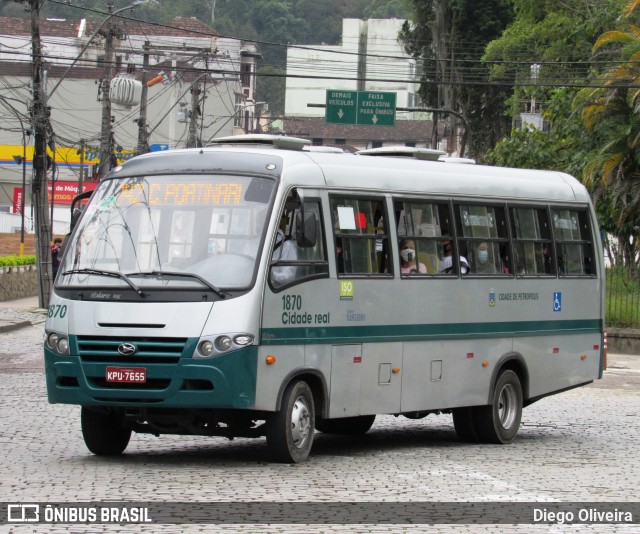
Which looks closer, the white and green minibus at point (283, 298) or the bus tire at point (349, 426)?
the white and green minibus at point (283, 298)

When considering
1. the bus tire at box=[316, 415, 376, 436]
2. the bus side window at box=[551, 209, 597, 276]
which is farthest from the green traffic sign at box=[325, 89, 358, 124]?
the bus tire at box=[316, 415, 376, 436]

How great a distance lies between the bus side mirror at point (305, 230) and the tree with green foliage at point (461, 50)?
4502cm

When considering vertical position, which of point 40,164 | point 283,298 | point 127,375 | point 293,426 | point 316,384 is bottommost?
point 293,426

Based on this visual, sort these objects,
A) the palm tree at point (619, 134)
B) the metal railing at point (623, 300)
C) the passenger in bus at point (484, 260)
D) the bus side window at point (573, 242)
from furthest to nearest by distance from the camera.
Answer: the palm tree at point (619, 134) → the metal railing at point (623, 300) → the bus side window at point (573, 242) → the passenger in bus at point (484, 260)

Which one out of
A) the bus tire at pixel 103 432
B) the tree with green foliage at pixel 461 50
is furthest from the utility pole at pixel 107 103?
the bus tire at pixel 103 432

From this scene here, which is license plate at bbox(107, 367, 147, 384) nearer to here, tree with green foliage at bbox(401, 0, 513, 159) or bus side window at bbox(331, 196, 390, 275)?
bus side window at bbox(331, 196, 390, 275)

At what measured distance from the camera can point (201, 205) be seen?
11.8m

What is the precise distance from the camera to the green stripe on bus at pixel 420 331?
11.7 metres

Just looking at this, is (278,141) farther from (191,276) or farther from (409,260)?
(191,276)

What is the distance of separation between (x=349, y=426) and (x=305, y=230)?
3.70 m

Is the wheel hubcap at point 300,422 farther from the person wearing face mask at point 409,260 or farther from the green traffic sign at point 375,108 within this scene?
the green traffic sign at point 375,108

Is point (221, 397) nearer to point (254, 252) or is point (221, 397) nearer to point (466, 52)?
point (254, 252)

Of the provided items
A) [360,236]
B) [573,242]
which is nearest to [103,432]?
[360,236]

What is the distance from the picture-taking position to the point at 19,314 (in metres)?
37.2
